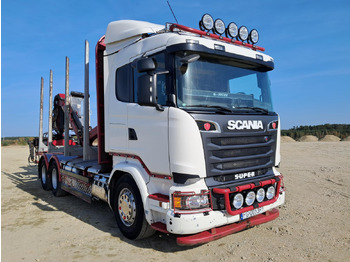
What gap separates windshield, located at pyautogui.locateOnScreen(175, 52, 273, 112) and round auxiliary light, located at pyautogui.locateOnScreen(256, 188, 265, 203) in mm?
1218

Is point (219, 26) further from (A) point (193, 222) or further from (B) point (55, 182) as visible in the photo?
(B) point (55, 182)

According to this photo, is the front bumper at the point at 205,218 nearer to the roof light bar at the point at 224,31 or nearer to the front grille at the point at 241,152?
the front grille at the point at 241,152

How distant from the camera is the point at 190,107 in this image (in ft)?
11.5

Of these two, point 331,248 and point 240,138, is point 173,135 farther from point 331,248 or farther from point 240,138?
point 331,248

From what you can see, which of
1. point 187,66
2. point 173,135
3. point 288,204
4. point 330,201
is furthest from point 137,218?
point 330,201

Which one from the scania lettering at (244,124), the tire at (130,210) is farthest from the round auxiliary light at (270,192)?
the tire at (130,210)

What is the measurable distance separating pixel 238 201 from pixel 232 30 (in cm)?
281

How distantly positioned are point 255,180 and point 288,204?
2.44 metres

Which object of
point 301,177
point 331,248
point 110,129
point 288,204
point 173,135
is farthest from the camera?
point 301,177

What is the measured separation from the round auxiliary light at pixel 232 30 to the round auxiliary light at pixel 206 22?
366 millimetres

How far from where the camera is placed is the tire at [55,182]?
7.26m

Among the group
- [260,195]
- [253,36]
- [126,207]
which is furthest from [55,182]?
[253,36]

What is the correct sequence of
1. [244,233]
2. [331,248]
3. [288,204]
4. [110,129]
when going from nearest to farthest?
[331,248] → [244,233] → [110,129] → [288,204]

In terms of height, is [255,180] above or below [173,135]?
below
